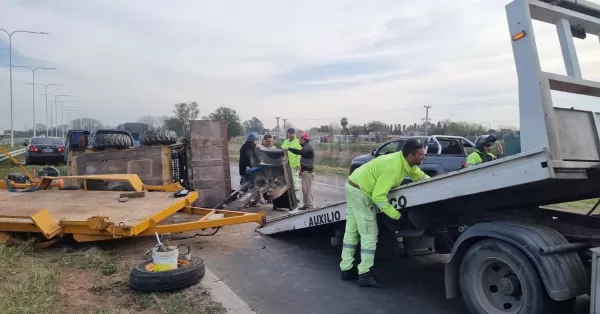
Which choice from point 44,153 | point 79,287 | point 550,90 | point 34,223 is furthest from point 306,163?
point 44,153

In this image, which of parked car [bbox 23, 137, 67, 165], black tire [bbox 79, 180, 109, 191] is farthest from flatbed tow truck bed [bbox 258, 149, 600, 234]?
parked car [bbox 23, 137, 67, 165]

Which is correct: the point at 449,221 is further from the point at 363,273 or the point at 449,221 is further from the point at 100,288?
the point at 100,288

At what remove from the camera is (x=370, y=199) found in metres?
4.63

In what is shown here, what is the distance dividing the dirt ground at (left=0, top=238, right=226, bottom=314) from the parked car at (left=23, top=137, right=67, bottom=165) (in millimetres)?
18083

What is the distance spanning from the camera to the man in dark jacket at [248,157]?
940 cm

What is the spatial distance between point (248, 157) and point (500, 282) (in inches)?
258

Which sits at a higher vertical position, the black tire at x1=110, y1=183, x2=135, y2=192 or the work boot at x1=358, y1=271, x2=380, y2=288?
the black tire at x1=110, y1=183, x2=135, y2=192

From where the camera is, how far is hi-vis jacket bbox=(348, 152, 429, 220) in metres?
4.31

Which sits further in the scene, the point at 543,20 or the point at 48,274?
the point at 48,274

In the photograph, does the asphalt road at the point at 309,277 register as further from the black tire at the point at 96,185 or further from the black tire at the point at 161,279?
the black tire at the point at 96,185

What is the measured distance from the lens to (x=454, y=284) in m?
3.84

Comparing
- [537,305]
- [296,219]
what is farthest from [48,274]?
[537,305]

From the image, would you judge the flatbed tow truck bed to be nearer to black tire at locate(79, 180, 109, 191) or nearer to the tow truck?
the tow truck

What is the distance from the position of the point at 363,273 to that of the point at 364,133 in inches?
1905
